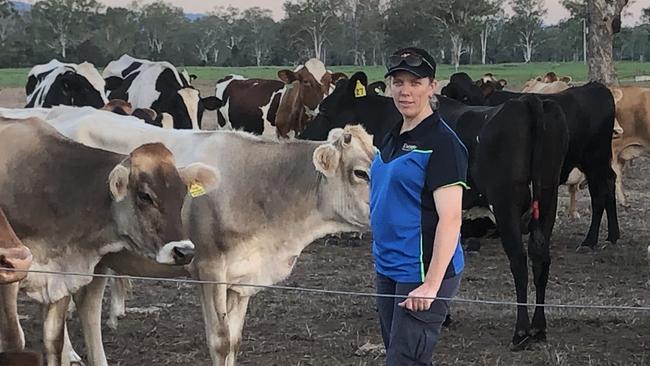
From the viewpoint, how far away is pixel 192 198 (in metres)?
6.12

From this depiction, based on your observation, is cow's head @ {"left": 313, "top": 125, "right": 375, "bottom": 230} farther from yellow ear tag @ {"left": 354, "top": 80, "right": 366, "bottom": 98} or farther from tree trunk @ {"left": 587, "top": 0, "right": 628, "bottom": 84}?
tree trunk @ {"left": 587, "top": 0, "right": 628, "bottom": 84}

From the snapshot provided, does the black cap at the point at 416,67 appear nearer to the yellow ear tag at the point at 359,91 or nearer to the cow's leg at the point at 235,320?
the cow's leg at the point at 235,320

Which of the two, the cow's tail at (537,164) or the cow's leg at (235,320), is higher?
the cow's tail at (537,164)

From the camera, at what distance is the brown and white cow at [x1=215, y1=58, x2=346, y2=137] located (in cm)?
1472

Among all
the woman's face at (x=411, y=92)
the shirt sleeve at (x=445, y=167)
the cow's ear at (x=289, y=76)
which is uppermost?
the woman's face at (x=411, y=92)

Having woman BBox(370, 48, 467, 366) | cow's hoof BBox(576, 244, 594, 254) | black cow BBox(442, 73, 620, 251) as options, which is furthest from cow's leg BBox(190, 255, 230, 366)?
cow's hoof BBox(576, 244, 594, 254)

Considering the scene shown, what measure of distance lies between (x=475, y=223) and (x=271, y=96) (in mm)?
8711

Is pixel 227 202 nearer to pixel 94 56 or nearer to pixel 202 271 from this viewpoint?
pixel 202 271

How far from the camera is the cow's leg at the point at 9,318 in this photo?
18.0 ft

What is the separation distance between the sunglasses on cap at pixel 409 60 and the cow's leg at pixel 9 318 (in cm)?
277

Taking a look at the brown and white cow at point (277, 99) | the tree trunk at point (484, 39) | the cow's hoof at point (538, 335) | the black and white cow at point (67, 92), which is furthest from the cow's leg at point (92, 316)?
the tree trunk at point (484, 39)

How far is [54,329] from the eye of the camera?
5.96 metres

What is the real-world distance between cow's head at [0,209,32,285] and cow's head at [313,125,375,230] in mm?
2209

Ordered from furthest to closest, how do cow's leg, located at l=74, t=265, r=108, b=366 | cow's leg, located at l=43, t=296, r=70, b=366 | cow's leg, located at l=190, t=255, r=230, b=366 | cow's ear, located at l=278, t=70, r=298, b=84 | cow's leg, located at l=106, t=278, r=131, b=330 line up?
cow's ear, located at l=278, t=70, r=298, b=84
cow's leg, located at l=106, t=278, r=131, b=330
cow's leg, located at l=74, t=265, r=108, b=366
cow's leg, located at l=190, t=255, r=230, b=366
cow's leg, located at l=43, t=296, r=70, b=366
